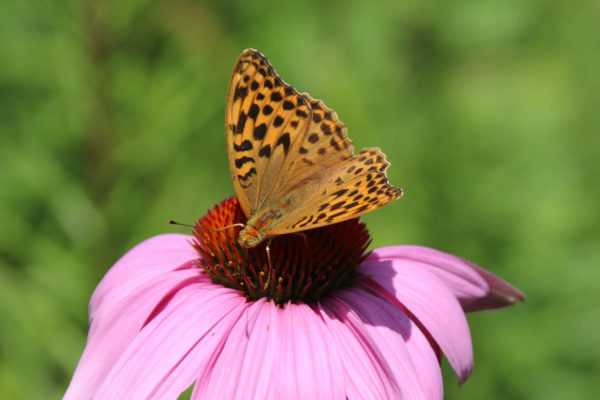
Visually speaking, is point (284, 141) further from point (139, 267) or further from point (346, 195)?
point (139, 267)

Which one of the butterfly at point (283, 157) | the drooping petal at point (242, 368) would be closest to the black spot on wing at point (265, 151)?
the butterfly at point (283, 157)

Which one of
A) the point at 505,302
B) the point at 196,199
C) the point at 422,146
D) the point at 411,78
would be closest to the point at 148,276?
the point at 505,302

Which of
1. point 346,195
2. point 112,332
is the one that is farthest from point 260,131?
point 112,332

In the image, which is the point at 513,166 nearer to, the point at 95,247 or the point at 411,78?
the point at 411,78

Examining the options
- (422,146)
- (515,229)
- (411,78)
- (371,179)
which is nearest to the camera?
(371,179)

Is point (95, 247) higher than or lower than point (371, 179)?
lower

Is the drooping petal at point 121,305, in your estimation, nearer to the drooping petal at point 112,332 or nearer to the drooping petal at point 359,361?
the drooping petal at point 112,332

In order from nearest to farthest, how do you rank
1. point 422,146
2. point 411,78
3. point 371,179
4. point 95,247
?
point 371,179
point 95,247
point 422,146
point 411,78

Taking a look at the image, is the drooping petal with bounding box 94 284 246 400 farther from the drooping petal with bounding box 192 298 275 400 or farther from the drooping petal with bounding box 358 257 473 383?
the drooping petal with bounding box 358 257 473 383
